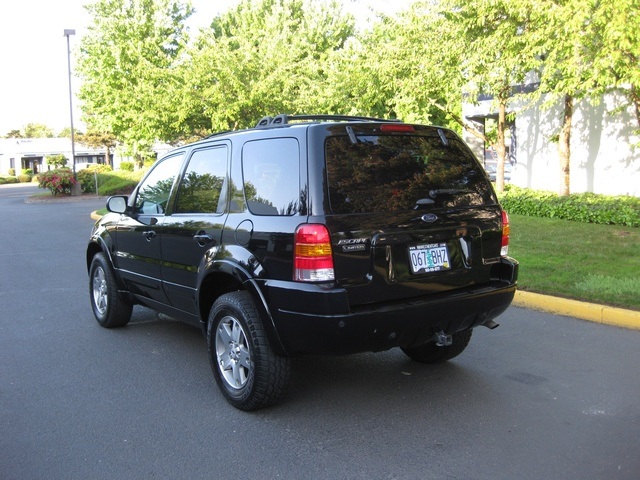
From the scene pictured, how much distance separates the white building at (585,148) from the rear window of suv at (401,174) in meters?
11.0

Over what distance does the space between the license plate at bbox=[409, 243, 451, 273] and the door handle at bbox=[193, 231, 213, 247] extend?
4.97ft

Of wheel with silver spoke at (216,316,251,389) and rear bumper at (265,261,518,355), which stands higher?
rear bumper at (265,261,518,355)

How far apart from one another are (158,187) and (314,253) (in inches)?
97.4

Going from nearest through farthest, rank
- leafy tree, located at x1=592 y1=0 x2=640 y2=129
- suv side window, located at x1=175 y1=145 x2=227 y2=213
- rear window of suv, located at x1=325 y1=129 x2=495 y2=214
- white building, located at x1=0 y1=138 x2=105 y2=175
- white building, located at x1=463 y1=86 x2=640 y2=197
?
1. rear window of suv, located at x1=325 y1=129 x2=495 y2=214
2. suv side window, located at x1=175 y1=145 x2=227 y2=213
3. leafy tree, located at x1=592 y1=0 x2=640 y2=129
4. white building, located at x1=463 y1=86 x2=640 y2=197
5. white building, located at x1=0 y1=138 x2=105 y2=175

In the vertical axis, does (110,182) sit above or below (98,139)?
below

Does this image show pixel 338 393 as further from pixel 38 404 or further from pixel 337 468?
pixel 38 404

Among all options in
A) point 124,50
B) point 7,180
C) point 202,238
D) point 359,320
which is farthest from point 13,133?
point 359,320

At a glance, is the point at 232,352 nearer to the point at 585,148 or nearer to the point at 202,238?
the point at 202,238

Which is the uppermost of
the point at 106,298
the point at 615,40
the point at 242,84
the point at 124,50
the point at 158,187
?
the point at 124,50


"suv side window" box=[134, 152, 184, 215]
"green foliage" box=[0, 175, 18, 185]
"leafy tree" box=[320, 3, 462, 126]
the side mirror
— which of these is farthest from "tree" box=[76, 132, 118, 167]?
"suv side window" box=[134, 152, 184, 215]

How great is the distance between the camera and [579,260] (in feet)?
29.4

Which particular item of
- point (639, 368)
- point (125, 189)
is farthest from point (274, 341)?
point (125, 189)

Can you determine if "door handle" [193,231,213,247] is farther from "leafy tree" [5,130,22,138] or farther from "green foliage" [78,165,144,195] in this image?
"leafy tree" [5,130,22,138]

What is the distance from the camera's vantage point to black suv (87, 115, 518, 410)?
3.79 m
